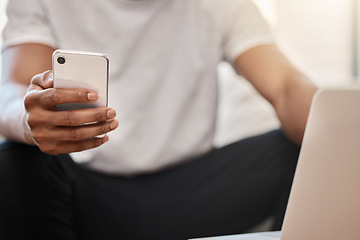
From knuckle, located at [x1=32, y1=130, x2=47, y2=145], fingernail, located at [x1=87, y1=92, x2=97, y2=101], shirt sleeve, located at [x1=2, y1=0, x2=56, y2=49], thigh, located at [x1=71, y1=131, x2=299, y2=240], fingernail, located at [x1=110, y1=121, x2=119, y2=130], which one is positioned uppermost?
shirt sleeve, located at [x1=2, y1=0, x2=56, y2=49]

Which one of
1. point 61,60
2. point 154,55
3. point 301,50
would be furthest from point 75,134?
point 301,50

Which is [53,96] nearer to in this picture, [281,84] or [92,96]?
[92,96]

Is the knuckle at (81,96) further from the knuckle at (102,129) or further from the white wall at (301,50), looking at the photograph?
the white wall at (301,50)

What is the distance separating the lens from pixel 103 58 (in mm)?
582

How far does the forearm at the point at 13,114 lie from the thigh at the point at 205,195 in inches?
6.8

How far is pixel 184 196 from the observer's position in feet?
2.80

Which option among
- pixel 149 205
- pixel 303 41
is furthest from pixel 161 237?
pixel 303 41

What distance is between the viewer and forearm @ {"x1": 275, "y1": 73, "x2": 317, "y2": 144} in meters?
0.85

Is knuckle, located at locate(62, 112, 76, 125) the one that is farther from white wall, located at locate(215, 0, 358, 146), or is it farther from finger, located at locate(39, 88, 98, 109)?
white wall, located at locate(215, 0, 358, 146)

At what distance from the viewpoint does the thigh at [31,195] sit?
675 mm

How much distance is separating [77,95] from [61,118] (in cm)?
4

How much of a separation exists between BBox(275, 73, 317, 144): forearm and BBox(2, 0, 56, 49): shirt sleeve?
0.54 metres

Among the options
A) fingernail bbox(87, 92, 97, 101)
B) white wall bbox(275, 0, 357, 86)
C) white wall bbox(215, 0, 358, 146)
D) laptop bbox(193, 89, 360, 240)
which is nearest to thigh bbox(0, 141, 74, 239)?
fingernail bbox(87, 92, 97, 101)

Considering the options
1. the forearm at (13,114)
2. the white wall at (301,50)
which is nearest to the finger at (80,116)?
the forearm at (13,114)
